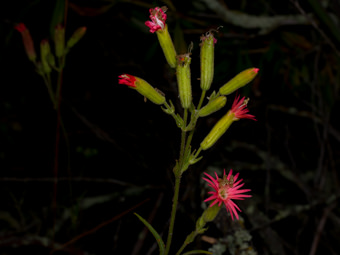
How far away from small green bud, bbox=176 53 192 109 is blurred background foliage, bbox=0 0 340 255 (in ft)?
2.58

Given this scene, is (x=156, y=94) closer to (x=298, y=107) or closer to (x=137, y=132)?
(x=137, y=132)

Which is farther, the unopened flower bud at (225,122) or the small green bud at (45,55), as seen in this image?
the small green bud at (45,55)

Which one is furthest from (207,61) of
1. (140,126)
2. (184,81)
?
(140,126)

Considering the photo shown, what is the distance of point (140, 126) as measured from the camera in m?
2.01

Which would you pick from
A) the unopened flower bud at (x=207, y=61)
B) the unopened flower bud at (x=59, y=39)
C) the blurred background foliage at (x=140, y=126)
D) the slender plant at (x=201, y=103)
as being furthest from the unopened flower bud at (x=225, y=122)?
the unopened flower bud at (x=59, y=39)

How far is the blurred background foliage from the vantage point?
173 centimetres

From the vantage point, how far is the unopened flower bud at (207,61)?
0.85 m

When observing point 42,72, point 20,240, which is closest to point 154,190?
point 20,240

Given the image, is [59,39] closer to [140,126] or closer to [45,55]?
[45,55]

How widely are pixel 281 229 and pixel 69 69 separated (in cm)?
176

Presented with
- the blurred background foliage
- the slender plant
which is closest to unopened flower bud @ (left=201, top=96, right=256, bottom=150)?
the slender plant

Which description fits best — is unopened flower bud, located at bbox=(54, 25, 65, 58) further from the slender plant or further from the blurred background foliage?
the slender plant

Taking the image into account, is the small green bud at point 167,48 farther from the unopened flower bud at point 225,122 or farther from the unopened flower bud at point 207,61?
the unopened flower bud at point 225,122

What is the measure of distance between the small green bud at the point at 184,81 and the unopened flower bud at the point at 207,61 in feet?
0.16
